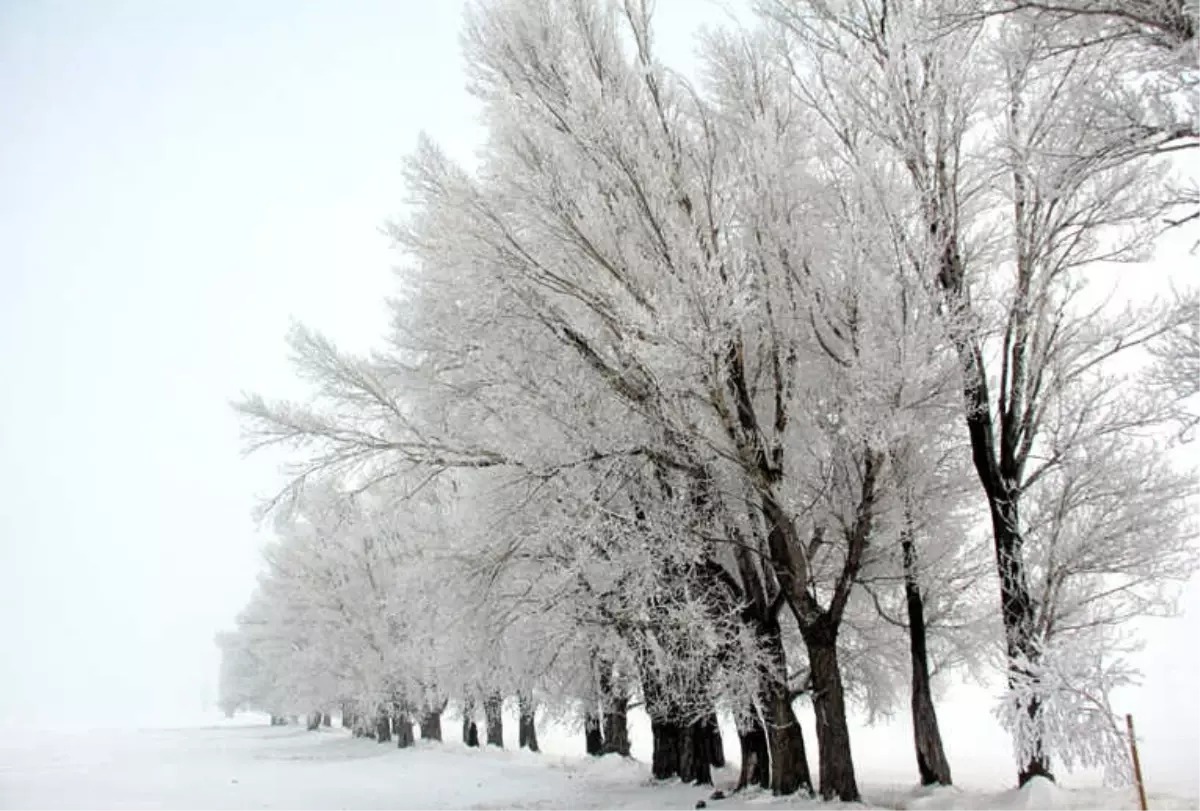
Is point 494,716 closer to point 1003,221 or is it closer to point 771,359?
point 771,359

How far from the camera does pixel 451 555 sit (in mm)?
10594

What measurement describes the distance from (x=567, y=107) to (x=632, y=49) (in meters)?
1.61

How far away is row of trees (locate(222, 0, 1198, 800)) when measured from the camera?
322 inches

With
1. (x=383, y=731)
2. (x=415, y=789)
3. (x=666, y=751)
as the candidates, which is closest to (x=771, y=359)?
(x=666, y=751)

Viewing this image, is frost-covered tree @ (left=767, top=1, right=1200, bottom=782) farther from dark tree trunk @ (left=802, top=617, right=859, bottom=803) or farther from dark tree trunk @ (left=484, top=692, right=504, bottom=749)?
dark tree trunk @ (left=484, top=692, right=504, bottom=749)

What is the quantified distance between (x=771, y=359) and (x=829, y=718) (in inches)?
157

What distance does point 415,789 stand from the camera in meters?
14.2

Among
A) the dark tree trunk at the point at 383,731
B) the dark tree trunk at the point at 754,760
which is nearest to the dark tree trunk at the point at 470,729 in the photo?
the dark tree trunk at the point at 383,731

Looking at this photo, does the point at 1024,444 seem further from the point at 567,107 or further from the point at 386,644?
the point at 386,644

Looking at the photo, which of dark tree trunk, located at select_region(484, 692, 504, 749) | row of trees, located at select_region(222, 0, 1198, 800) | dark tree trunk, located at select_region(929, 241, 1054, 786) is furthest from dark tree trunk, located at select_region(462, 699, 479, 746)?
dark tree trunk, located at select_region(929, 241, 1054, 786)

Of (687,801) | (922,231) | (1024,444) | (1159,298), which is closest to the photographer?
(922,231)

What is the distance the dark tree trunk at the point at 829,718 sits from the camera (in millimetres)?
8805

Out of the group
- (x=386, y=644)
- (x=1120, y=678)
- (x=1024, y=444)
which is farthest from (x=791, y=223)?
(x=386, y=644)

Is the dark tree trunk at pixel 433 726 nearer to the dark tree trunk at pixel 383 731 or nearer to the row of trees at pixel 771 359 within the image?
the dark tree trunk at pixel 383 731
